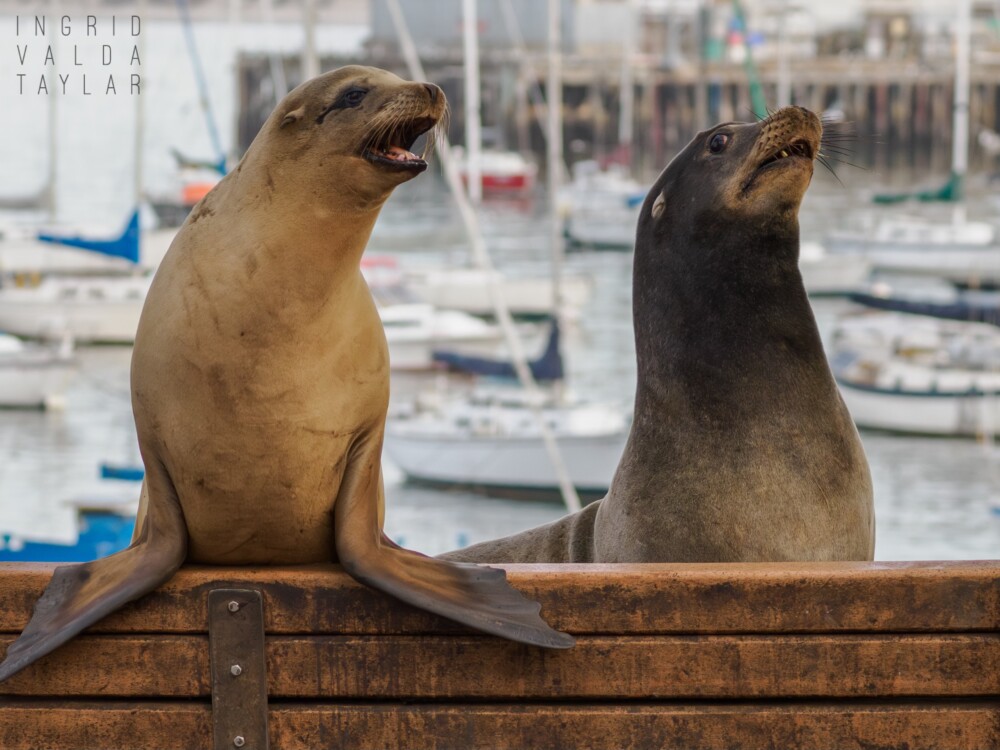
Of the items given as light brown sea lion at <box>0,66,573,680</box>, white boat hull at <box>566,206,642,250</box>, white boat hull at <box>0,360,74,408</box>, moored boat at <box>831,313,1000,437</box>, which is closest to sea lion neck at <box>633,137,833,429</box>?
light brown sea lion at <box>0,66,573,680</box>

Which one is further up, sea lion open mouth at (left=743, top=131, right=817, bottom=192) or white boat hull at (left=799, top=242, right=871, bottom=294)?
sea lion open mouth at (left=743, top=131, right=817, bottom=192)

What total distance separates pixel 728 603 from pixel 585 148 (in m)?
66.1

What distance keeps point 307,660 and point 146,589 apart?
0.28 metres

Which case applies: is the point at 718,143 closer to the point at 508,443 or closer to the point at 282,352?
the point at 282,352

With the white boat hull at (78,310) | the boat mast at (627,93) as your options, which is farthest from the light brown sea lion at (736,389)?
the boat mast at (627,93)

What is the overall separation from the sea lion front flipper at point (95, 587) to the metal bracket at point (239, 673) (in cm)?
14

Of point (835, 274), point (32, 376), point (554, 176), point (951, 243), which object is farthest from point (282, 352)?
point (951, 243)

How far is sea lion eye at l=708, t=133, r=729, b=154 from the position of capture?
3430mm

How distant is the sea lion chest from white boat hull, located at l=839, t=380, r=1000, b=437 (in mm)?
19720

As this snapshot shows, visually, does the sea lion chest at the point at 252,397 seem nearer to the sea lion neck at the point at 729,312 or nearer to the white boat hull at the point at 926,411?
the sea lion neck at the point at 729,312

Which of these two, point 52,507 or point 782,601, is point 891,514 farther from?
point 782,601

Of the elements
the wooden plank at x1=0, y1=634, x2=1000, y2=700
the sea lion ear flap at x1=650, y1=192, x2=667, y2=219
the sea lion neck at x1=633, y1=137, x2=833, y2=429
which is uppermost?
the sea lion ear flap at x1=650, y1=192, x2=667, y2=219

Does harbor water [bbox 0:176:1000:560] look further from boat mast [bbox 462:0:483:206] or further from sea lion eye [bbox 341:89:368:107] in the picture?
sea lion eye [bbox 341:89:368:107]

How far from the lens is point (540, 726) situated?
8.11ft
